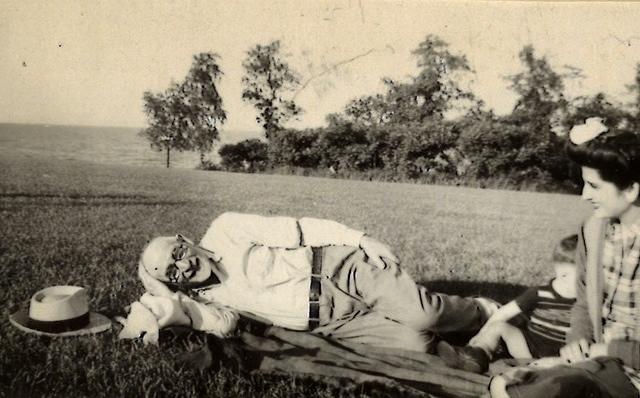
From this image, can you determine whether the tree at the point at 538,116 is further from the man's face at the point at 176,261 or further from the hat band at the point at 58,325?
the hat band at the point at 58,325

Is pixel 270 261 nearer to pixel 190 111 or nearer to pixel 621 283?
pixel 621 283

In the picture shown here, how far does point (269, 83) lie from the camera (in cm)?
400

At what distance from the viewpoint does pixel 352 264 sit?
2.56 metres

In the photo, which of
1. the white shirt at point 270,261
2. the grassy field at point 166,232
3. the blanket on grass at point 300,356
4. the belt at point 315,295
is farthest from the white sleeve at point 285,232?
the grassy field at point 166,232

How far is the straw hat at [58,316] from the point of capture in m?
2.35

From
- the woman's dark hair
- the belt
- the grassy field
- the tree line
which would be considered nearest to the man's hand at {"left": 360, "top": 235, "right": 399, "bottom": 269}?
the belt

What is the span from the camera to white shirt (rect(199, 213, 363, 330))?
8.50 ft

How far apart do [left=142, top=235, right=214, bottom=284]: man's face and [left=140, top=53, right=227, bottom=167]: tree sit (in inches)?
60.5

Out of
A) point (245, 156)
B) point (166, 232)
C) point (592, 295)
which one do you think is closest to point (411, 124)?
point (245, 156)

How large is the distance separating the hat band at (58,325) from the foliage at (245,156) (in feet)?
11.9

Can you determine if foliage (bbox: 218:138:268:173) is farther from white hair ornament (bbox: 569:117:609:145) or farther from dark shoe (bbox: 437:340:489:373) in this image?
white hair ornament (bbox: 569:117:609:145)

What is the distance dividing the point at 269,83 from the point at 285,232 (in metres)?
1.69

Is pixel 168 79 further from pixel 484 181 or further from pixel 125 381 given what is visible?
pixel 484 181

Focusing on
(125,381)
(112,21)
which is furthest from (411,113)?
(125,381)
